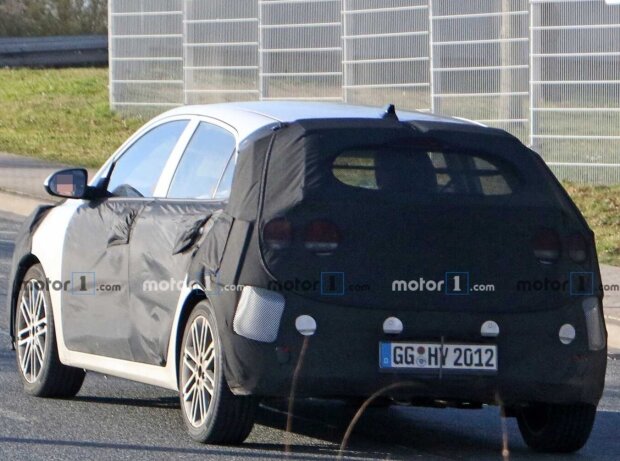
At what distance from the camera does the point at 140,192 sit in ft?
24.4

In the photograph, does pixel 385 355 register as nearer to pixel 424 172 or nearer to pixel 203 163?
pixel 424 172

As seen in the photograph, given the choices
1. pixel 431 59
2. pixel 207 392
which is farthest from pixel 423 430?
pixel 431 59

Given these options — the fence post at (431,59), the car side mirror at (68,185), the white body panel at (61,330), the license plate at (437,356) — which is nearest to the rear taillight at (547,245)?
the license plate at (437,356)

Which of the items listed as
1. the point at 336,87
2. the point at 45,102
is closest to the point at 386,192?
the point at 336,87

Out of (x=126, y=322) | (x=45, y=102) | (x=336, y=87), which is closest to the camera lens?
(x=126, y=322)

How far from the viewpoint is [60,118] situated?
24.2 metres

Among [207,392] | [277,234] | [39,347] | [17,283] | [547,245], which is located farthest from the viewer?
[17,283]

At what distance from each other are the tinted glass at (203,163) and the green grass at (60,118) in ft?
42.4

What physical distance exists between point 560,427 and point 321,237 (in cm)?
154

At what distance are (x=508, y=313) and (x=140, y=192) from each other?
7.05 feet

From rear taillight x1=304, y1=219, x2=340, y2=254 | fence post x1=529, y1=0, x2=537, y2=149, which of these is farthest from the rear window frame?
fence post x1=529, y1=0, x2=537, y2=149

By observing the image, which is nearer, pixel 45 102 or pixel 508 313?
pixel 508 313

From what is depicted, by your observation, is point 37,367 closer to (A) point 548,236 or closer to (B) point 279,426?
(B) point 279,426

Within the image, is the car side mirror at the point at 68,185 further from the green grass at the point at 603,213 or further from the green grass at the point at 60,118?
the green grass at the point at 60,118
